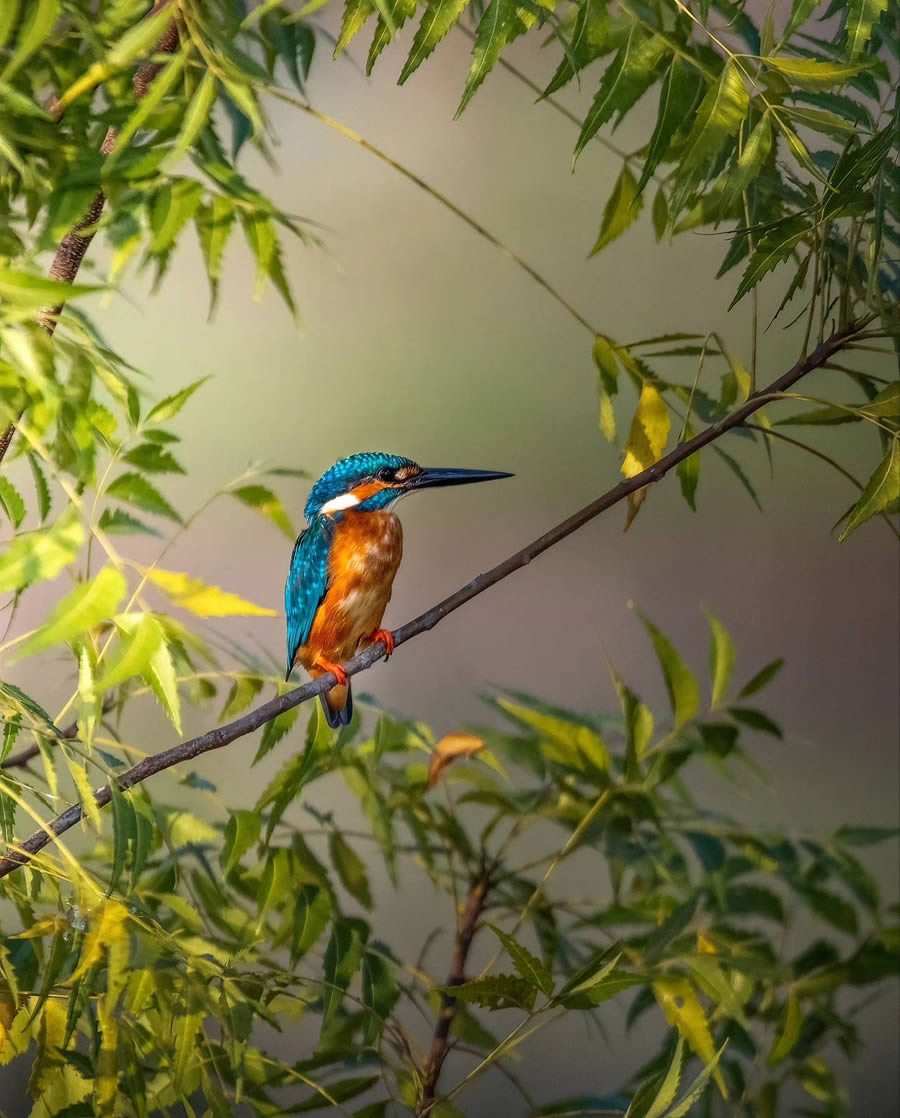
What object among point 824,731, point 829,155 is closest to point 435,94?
point 829,155

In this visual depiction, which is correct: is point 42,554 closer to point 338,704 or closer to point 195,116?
point 195,116

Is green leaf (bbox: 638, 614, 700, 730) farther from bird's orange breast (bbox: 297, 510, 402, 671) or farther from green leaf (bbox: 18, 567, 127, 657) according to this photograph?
green leaf (bbox: 18, 567, 127, 657)

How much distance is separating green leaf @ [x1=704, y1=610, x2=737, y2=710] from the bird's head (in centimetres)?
19

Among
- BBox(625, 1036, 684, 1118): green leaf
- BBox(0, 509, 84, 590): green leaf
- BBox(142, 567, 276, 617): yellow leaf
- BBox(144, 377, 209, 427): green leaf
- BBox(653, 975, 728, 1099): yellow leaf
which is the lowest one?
BBox(653, 975, 728, 1099): yellow leaf

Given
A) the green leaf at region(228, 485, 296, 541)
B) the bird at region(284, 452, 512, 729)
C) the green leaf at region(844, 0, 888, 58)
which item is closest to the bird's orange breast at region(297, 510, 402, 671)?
the bird at region(284, 452, 512, 729)

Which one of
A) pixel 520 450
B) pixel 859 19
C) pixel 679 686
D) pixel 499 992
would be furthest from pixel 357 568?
pixel 520 450

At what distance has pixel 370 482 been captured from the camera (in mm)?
766

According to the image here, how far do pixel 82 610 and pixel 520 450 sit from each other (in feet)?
3.24

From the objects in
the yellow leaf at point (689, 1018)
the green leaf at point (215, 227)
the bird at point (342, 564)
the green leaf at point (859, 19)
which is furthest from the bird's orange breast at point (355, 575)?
the green leaf at point (859, 19)

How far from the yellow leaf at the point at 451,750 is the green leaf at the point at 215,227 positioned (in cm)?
30

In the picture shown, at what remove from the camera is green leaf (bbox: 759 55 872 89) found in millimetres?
456

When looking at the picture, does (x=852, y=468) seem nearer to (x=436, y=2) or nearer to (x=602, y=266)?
(x=602, y=266)

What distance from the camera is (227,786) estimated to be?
122 centimetres

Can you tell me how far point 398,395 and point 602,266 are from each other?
0.31 metres
